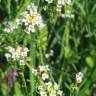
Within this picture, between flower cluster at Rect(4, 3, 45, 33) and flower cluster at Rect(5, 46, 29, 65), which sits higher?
flower cluster at Rect(4, 3, 45, 33)

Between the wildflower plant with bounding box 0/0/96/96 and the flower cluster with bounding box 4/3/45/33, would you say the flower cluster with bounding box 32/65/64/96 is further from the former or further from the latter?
the flower cluster with bounding box 4/3/45/33

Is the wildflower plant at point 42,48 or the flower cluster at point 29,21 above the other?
the flower cluster at point 29,21

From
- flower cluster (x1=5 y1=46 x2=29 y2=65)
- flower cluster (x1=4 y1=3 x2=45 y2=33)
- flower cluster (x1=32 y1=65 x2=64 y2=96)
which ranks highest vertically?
flower cluster (x1=4 y1=3 x2=45 y2=33)

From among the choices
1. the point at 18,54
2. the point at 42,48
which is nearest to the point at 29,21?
the point at 18,54

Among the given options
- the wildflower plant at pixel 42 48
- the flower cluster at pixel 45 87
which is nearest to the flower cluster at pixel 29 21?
the wildflower plant at pixel 42 48

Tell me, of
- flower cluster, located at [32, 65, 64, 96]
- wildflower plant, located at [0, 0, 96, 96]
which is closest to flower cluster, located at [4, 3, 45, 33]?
wildflower plant, located at [0, 0, 96, 96]

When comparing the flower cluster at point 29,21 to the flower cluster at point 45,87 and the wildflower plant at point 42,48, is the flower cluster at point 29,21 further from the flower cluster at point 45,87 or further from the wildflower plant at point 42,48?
the flower cluster at point 45,87

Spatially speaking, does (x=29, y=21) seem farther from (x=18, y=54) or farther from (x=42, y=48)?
(x=42, y=48)

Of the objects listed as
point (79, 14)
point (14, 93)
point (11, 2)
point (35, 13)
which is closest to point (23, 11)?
point (35, 13)
